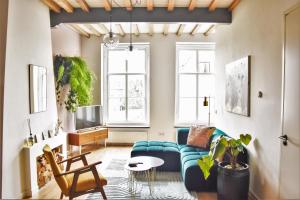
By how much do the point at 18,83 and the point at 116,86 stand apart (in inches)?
140

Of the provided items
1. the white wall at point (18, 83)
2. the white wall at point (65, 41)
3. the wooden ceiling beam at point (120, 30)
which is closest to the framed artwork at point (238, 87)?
the wooden ceiling beam at point (120, 30)

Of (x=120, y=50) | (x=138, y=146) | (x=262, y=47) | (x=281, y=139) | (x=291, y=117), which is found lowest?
(x=138, y=146)

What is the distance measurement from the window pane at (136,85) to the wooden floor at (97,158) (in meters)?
1.54

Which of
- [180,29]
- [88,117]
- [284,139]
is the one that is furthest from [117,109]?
[284,139]

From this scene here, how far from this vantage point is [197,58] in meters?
6.68

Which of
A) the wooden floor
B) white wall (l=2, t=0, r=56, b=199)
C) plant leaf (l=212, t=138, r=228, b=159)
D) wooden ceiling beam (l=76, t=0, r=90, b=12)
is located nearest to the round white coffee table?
the wooden floor

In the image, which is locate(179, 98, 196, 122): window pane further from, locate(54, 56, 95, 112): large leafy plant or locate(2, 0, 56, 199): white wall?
locate(2, 0, 56, 199): white wall

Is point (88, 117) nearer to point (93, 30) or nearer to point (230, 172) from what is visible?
point (93, 30)

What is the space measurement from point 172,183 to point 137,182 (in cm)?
58

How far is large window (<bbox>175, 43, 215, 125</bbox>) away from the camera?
6.66 m

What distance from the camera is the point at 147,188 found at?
373 cm

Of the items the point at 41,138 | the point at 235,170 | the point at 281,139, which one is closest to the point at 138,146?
the point at 41,138

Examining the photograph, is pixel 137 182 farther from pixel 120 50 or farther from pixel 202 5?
pixel 120 50

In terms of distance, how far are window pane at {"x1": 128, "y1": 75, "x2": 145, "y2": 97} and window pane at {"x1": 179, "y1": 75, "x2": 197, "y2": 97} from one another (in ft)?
3.56
